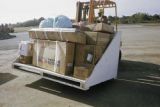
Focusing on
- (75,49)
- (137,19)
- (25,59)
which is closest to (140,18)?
(137,19)

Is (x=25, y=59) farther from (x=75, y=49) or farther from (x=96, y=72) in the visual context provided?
(x=96, y=72)

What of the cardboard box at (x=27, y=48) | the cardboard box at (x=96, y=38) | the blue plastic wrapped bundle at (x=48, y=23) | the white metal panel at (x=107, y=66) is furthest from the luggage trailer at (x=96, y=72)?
the blue plastic wrapped bundle at (x=48, y=23)

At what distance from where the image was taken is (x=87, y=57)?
6.26m

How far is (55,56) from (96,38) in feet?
3.59

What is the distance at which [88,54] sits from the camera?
246 inches

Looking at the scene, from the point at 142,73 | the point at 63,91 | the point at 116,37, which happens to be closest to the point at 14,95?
the point at 63,91

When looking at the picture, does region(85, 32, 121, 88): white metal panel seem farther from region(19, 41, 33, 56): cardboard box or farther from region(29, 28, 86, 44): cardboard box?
region(19, 41, 33, 56): cardboard box

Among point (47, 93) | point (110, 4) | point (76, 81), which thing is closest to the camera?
point (76, 81)

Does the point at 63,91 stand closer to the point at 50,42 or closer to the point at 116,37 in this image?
the point at 50,42

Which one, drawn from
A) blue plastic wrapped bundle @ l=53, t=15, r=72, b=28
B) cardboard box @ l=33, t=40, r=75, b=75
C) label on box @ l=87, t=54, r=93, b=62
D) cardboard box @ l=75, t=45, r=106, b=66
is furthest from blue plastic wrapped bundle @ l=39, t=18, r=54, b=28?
label on box @ l=87, t=54, r=93, b=62

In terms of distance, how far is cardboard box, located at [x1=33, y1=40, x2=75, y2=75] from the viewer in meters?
6.28

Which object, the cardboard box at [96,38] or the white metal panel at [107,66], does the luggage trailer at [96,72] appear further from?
the cardboard box at [96,38]

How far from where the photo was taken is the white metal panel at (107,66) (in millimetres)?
6064

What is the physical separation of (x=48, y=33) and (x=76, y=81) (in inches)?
60.1
